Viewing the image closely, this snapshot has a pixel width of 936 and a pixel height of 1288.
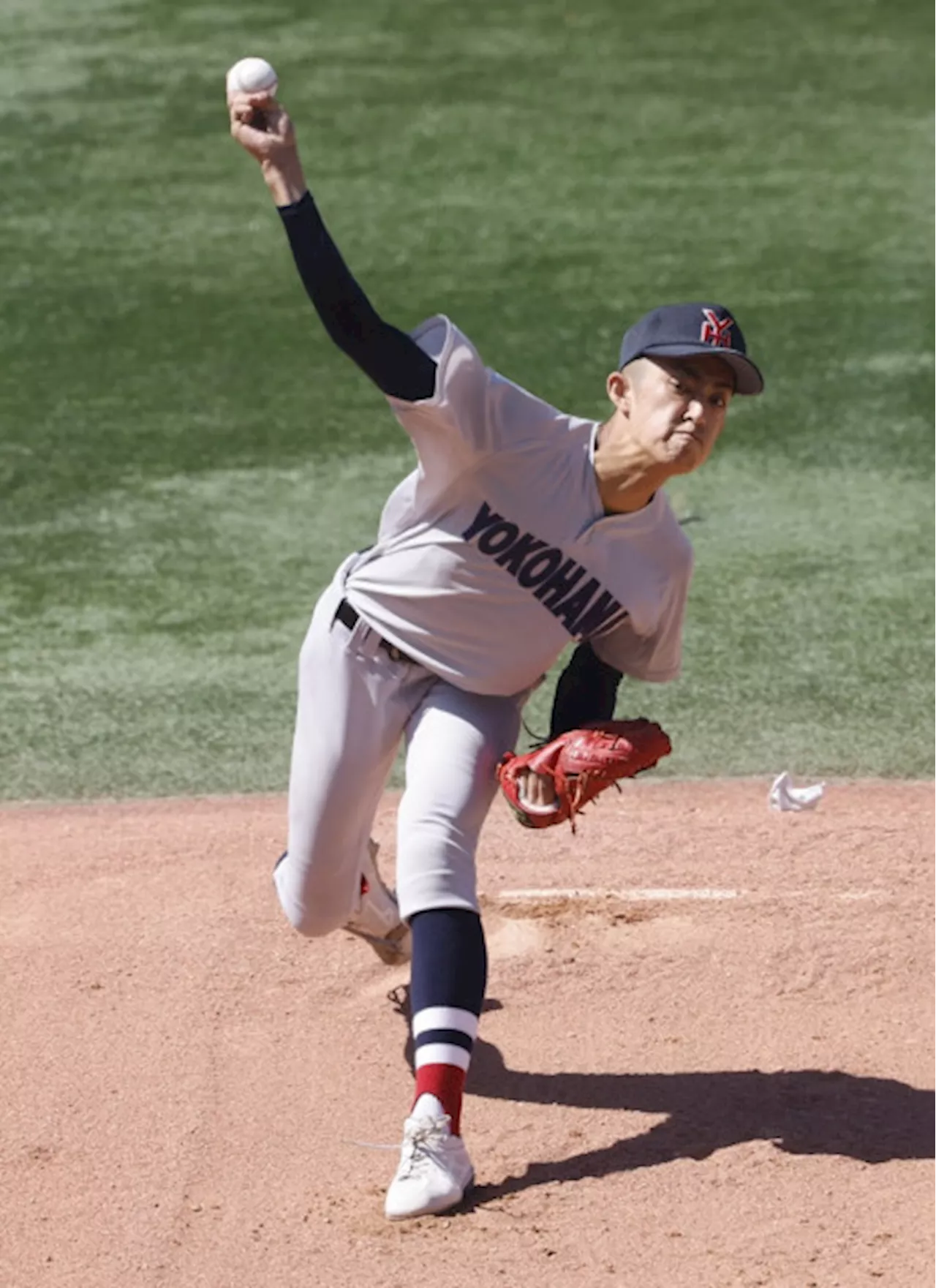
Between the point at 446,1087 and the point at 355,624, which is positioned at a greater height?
the point at 355,624

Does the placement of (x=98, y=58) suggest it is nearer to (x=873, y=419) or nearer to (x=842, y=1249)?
(x=873, y=419)

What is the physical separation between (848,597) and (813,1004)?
2600mm

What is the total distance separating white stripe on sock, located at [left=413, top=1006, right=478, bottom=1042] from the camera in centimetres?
393

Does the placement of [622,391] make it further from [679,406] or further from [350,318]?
[350,318]

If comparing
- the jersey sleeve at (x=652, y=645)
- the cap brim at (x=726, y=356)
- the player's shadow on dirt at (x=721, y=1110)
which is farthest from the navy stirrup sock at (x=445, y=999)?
the cap brim at (x=726, y=356)

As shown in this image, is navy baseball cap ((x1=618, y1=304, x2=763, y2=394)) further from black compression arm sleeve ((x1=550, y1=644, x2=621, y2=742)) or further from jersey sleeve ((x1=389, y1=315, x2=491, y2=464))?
black compression arm sleeve ((x1=550, y1=644, x2=621, y2=742))

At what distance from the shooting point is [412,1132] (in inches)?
152

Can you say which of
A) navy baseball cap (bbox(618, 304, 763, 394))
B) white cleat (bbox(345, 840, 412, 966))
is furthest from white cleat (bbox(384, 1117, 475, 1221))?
navy baseball cap (bbox(618, 304, 763, 394))

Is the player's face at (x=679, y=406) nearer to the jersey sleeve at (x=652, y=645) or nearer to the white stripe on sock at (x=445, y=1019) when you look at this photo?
the jersey sleeve at (x=652, y=645)

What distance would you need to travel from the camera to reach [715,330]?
3.96 m

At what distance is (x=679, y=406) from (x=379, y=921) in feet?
4.81

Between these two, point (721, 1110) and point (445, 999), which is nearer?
point (445, 999)

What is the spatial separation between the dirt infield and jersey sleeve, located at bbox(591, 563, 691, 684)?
87cm

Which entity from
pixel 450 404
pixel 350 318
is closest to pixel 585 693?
pixel 450 404
